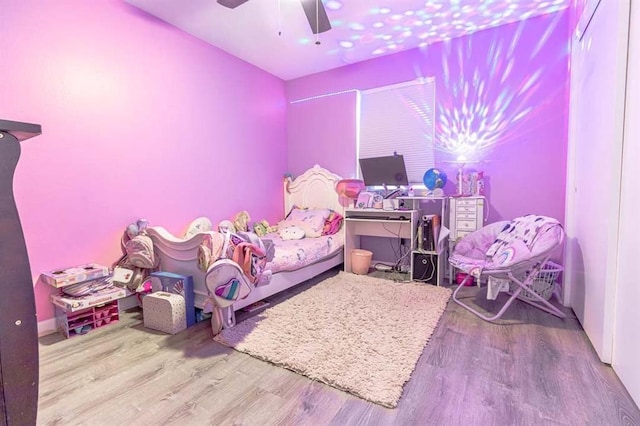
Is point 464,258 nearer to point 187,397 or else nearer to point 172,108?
point 187,397

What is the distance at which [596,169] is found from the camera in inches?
78.3

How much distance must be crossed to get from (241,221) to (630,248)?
11.0ft

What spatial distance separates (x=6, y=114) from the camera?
209cm

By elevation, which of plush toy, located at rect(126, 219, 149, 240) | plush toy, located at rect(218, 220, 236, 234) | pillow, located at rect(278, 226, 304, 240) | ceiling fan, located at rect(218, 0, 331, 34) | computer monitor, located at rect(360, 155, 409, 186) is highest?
ceiling fan, located at rect(218, 0, 331, 34)

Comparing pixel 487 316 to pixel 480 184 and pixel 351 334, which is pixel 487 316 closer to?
pixel 351 334

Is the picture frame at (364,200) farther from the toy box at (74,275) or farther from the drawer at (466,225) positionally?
the toy box at (74,275)

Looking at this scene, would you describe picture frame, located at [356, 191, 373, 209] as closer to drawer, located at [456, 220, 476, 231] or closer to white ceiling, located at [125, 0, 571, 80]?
drawer, located at [456, 220, 476, 231]

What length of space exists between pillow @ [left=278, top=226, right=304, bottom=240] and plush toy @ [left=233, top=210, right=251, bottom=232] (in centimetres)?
44

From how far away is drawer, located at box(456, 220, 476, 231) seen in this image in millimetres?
3090

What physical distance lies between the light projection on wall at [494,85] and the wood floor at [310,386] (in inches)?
80.7

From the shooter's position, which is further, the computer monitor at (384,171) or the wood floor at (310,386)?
the computer monitor at (384,171)

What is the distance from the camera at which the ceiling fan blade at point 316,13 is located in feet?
7.58

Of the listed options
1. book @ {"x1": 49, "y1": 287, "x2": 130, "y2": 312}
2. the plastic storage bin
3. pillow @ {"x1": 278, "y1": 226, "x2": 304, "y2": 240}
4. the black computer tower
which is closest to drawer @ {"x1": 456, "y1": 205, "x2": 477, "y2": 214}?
the black computer tower

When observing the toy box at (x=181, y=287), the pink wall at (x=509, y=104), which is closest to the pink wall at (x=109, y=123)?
the toy box at (x=181, y=287)
